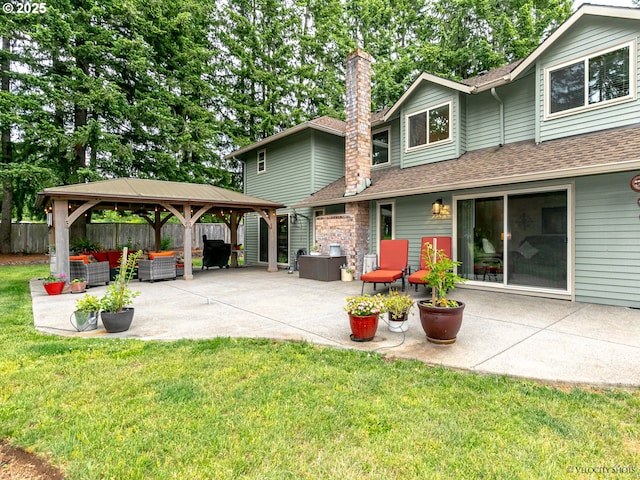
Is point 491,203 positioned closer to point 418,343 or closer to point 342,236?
point 342,236

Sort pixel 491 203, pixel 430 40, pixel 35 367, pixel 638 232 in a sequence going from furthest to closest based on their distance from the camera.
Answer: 1. pixel 430 40
2. pixel 491 203
3. pixel 638 232
4. pixel 35 367

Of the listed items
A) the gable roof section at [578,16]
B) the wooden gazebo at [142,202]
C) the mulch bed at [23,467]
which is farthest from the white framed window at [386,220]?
the mulch bed at [23,467]

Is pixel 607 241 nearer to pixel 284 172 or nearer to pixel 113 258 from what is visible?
pixel 284 172

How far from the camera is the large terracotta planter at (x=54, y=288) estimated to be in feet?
23.8

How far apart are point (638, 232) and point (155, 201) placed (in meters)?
10.3

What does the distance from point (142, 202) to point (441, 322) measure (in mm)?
8553

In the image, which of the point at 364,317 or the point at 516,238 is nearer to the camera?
the point at 364,317

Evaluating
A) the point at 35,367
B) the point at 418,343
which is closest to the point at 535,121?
the point at 418,343

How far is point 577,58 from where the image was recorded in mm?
6668

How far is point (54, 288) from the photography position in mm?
7332

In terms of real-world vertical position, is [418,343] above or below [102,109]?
below

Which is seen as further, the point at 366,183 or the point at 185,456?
the point at 366,183

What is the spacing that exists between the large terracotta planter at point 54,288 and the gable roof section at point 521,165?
270 inches

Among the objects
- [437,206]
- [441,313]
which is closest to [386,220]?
[437,206]
